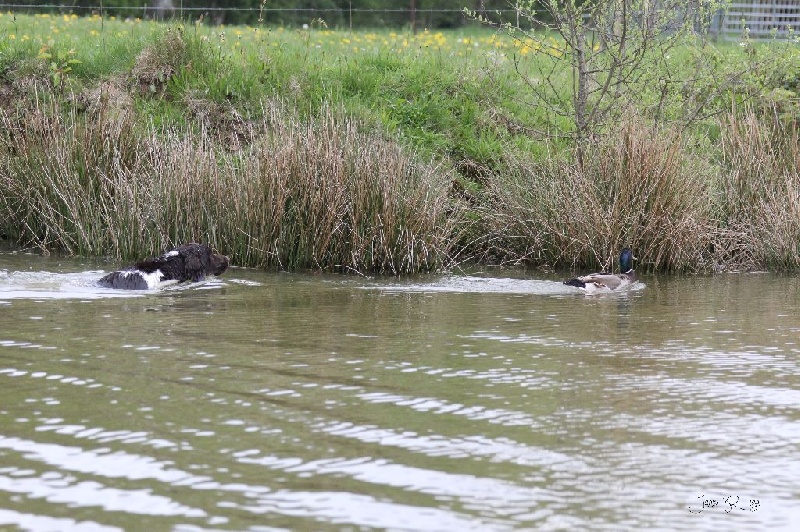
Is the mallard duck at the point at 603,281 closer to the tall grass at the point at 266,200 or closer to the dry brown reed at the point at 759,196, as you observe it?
the tall grass at the point at 266,200

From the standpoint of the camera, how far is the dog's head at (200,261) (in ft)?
37.9

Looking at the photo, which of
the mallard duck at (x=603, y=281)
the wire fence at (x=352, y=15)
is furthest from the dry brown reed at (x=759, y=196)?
the wire fence at (x=352, y=15)

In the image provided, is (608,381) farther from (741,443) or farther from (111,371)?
(111,371)

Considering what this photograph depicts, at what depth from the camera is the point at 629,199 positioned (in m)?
13.4

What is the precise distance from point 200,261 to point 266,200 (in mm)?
1510

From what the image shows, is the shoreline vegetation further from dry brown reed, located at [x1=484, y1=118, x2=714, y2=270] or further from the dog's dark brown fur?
the dog's dark brown fur

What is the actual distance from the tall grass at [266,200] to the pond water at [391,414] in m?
2.15

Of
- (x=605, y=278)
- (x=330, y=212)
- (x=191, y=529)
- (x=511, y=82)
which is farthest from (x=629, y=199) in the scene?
(x=191, y=529)

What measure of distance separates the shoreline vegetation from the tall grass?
0.02 metres

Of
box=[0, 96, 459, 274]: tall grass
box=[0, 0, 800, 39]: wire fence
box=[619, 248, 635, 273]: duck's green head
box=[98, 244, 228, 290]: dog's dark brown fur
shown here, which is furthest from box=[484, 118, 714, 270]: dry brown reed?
box=[0, 0, 800, 39]: wire fence

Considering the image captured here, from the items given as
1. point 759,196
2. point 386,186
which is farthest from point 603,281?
point 759,196

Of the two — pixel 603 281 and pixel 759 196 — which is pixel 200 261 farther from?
pixel 759 196

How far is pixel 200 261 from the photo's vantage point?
11711mm

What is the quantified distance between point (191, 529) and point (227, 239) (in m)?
8.75
